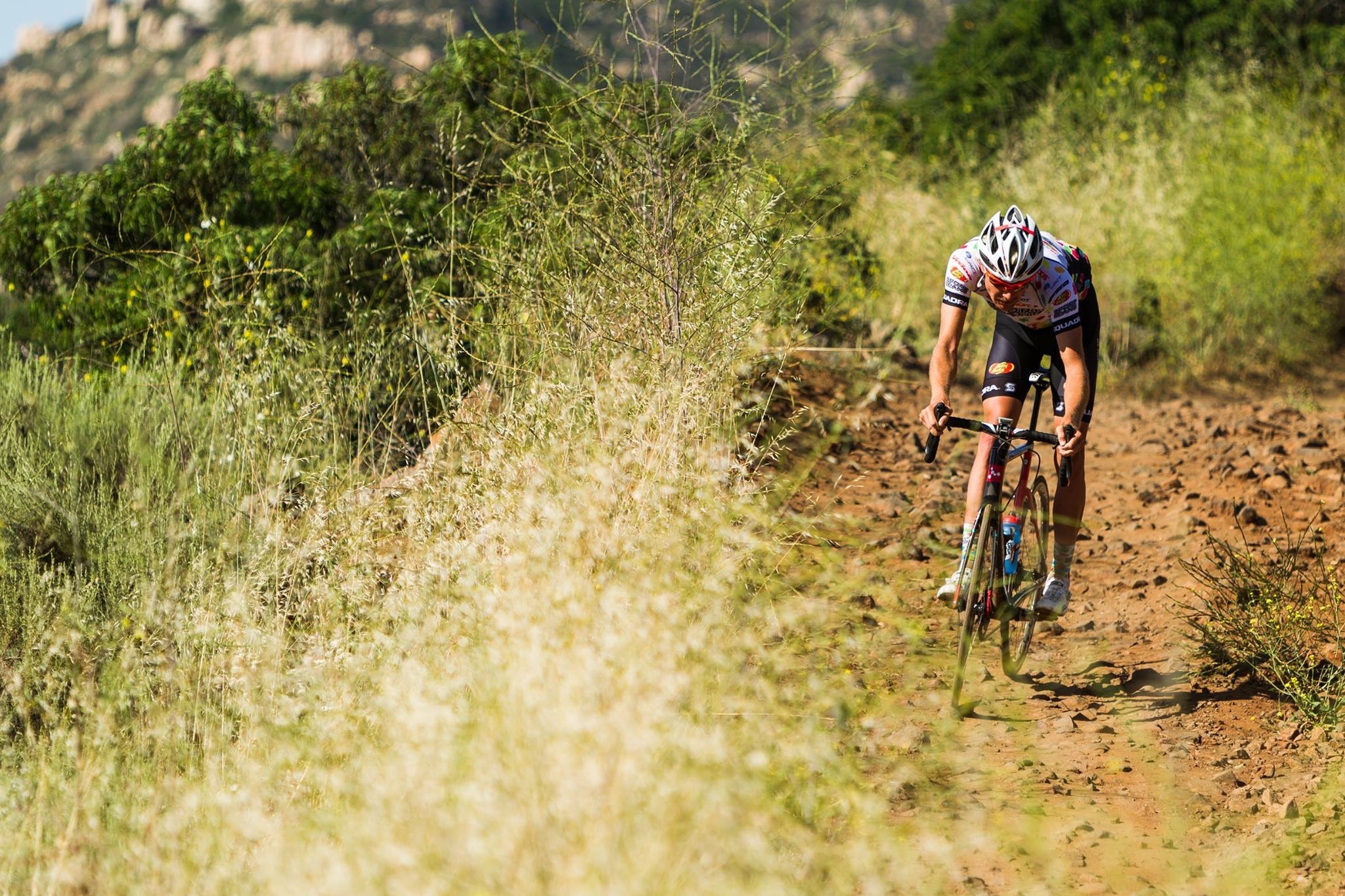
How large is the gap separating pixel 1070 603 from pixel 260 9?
314ft

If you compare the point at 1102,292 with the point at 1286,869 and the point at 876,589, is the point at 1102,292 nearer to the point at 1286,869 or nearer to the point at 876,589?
the point at 876,589

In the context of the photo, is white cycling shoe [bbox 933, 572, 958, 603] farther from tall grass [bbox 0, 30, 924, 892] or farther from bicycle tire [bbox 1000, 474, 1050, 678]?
tall grass [bbox 0, 30, 924, 892]

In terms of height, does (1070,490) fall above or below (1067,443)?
below

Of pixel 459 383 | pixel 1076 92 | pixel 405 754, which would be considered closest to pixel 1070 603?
pixel 459 383

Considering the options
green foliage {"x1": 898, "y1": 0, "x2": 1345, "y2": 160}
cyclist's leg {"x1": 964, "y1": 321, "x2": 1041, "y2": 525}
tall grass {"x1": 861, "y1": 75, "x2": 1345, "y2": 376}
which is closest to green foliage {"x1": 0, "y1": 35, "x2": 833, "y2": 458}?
cyclist's leg {"x1": 964, "y1": 321, "x2": 1041, "y2": 525}

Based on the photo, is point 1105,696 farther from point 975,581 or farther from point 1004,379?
point 1004,379

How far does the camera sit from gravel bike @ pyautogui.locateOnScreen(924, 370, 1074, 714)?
449 centimetres

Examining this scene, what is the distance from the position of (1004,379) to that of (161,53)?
94933 mm

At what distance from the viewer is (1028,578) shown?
5.03 m

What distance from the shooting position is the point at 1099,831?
3.61 metres

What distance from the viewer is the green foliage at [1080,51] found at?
16.8 m

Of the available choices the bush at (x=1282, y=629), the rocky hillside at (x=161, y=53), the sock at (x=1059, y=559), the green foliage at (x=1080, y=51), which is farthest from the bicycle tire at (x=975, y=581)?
the rocky hillside at (x=161, y=53)

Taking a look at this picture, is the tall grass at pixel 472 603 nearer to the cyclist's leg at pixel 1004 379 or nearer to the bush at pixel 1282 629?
the cyclist's leg at pixel 1004 379

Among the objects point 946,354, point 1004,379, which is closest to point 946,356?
point 946,354
